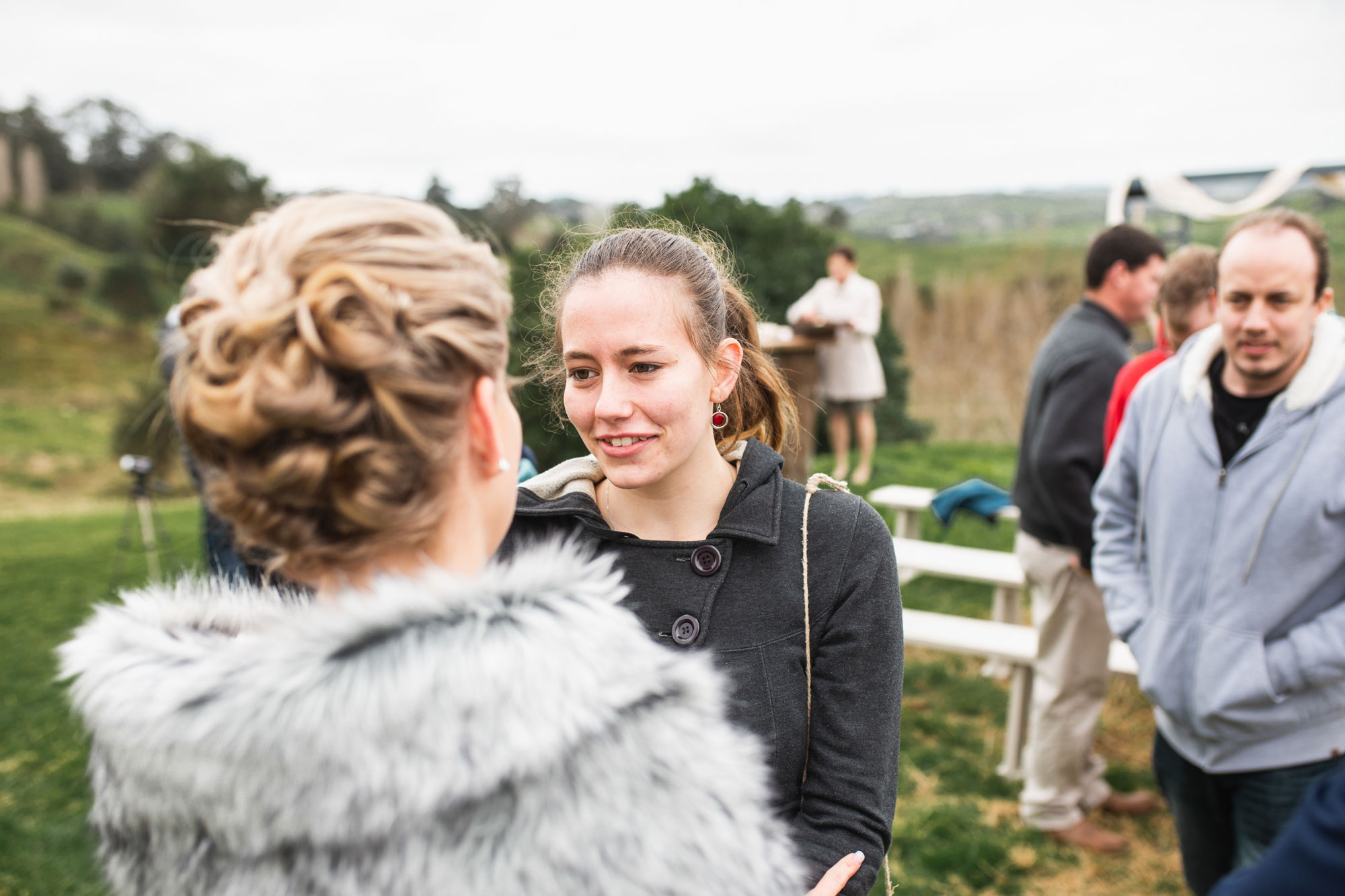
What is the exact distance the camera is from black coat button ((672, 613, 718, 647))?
163 centimetres

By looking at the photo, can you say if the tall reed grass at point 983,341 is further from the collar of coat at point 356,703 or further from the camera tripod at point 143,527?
the collar of coat at point 356,703

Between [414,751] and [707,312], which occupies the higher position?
[707,312]

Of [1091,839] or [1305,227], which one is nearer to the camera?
[1305,227]

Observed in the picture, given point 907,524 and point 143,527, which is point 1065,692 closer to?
point 907,524

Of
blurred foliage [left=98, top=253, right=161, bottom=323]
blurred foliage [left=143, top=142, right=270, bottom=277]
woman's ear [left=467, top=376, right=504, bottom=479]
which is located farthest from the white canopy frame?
blurred foliage [left=98, top=253, right=161, bottom=323]

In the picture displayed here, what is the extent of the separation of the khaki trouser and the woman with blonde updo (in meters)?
3.27

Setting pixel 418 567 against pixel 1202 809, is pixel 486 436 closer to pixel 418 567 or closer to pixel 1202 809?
pixel 418 567

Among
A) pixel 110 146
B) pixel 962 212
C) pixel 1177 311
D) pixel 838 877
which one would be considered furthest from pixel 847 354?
pixel 110 146

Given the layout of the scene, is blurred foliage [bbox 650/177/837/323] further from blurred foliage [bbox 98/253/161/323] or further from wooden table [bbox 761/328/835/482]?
blurred foliage [bbox 98/253/161/323]

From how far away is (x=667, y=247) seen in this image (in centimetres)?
180

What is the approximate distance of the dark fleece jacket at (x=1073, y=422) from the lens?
377cm

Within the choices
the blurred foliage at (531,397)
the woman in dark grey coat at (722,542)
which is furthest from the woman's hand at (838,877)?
the blurred foliage at (531,397)

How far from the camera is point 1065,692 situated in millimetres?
3914

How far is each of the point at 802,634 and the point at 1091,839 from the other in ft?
9.92
